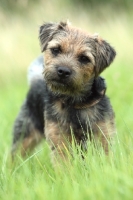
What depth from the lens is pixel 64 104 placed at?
18.1 ft

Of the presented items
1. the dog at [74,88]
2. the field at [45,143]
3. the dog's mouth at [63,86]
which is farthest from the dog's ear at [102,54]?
the field at [45,143]

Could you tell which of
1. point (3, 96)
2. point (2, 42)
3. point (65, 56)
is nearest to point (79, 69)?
point (65, 56)

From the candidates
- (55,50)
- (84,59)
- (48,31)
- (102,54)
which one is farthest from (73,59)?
(48,31)

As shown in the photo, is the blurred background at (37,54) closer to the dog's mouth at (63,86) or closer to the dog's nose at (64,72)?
the dog's mouth at (63,86)

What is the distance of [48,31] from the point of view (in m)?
5.81

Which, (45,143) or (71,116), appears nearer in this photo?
(71,116)

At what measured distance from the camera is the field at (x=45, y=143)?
356 centimetres

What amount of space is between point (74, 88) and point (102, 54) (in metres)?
0.61

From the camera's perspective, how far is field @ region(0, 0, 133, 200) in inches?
140

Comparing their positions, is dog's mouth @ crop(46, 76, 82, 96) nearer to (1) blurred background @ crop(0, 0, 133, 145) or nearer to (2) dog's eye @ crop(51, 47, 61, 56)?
(2) dog's eye @ crop(51, 47, 61, 56)

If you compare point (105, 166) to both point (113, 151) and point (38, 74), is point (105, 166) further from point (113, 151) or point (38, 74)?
point (38, 74)

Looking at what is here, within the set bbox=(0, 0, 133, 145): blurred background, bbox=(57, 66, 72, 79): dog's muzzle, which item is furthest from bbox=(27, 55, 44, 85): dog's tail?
bbox=(57, 66, 72, 79): dog's muzzle

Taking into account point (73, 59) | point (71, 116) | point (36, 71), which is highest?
point (36, 71)

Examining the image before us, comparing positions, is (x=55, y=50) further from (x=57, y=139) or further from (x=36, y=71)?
(x=36, y=71)
